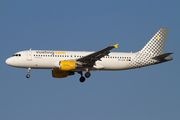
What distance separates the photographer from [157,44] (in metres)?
57.6

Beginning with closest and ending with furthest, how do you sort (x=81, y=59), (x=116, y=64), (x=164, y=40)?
(x=81, y=59) < (x=116, y=64) < (x=164, y=40)

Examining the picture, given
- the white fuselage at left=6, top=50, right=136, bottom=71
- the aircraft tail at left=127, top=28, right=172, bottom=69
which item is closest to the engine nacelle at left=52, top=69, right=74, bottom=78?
the white fuselage at left=6, top=50, right=136, bottom=71

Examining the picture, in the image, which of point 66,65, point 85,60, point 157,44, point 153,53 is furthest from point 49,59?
point 157,44

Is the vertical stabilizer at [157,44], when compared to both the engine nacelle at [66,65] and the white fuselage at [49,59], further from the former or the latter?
the engine nacelle at [66,65]

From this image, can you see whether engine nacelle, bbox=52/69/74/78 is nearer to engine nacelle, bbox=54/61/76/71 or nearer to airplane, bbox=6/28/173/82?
airplane, bbox=6/28/173/82

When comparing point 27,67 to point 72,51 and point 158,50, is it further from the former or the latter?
point 158,50

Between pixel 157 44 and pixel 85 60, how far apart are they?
13.6 m

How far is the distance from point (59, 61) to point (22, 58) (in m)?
5.50

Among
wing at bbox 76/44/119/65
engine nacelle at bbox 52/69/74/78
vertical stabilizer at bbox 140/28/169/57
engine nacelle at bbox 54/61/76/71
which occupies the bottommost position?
engine nacelle at bbox 52/69/74/78

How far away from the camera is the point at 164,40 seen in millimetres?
58031

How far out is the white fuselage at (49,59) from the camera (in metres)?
51.8

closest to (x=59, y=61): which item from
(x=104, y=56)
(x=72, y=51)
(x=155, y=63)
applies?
(x=72, y=51)

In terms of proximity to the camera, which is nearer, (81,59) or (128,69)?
(81,59)

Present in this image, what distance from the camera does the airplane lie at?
51.1 meters
